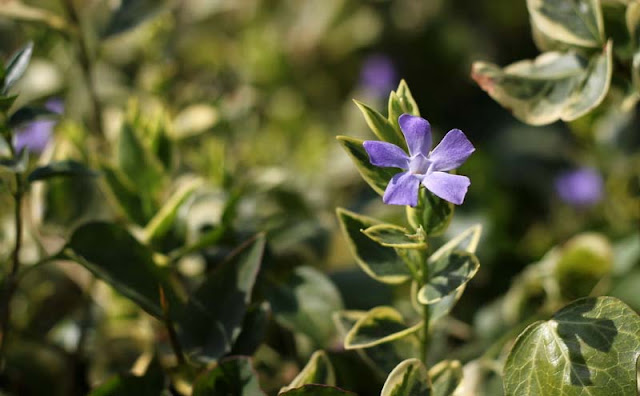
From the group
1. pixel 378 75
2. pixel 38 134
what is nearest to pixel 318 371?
pixel 38 134

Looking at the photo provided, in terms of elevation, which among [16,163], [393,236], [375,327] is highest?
[16,163]

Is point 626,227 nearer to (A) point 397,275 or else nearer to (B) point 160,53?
(A) point 397,275

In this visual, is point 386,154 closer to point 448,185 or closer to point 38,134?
point 448,185

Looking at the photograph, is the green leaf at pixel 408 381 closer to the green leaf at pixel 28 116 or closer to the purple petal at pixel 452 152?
the purple petal at pixel 452 152

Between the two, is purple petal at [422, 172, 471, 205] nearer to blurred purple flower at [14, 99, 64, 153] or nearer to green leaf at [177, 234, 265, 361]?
green leaf at [177, 234, 265, 361]

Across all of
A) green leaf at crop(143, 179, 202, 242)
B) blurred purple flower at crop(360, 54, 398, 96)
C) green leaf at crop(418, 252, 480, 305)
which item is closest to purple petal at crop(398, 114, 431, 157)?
green leaf at crop(418, 252, 480, 305)
